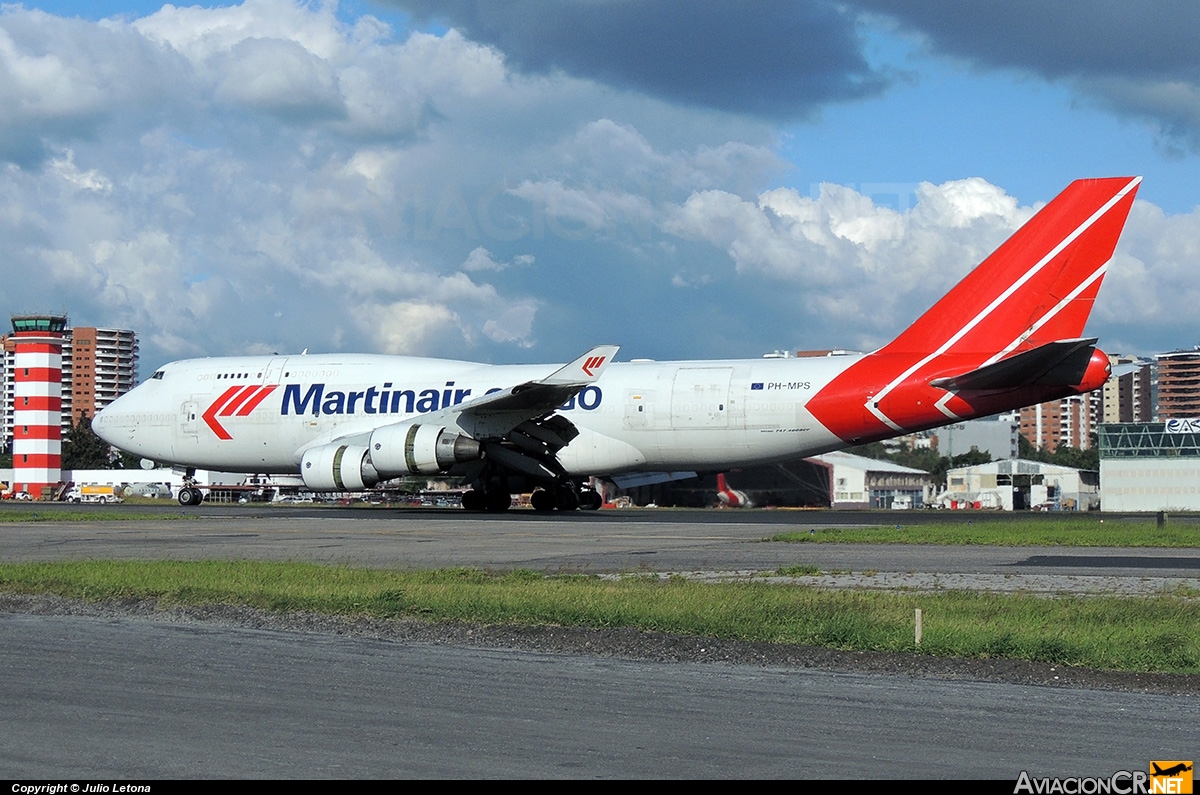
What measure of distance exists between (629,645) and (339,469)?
24634 mm

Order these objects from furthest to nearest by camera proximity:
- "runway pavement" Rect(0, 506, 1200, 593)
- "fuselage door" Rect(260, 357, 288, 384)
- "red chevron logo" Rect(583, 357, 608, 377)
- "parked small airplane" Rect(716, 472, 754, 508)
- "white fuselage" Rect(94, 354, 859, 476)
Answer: "parked small airplane" Rect(716, 472, 754, 508)
"fuselage door" Rect(260, 357, 288, 384)
"white fuselage" Rect(94, 354, 859, 476)
"red chevron logo" Rect(583, 357, 608, 377)
"runway pavement" Rect(0, 506, 1200, 593)

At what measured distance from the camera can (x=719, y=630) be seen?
11758 millimetres

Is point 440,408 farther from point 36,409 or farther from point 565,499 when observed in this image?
point 36,409

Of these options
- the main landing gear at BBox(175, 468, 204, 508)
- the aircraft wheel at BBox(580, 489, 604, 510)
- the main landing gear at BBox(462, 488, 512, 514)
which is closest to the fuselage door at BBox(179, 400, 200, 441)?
the main landing gear at BBox(175, 468, 204, 508)

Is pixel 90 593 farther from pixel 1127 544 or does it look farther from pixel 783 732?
pixel 1127 544

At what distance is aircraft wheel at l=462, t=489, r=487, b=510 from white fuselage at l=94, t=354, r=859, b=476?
2.73 metres

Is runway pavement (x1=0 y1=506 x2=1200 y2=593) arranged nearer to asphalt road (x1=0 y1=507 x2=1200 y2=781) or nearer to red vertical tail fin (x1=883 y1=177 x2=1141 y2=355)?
red vertical tail fin (x1=883 y1=177 x2=1141 y2=355)

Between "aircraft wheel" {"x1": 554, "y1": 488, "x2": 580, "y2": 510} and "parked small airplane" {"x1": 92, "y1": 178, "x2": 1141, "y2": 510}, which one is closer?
"parked small airplane" {"x1": 92, "y1": 178, "x2": 1141, "y2": 510}

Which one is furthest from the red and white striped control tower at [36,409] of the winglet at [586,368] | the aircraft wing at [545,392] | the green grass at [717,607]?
the green grass at [717,607]

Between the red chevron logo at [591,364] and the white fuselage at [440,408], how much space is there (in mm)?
3054

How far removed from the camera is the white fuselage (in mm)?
34062

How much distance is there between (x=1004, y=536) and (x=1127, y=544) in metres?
2.49

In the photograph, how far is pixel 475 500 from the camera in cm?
3781

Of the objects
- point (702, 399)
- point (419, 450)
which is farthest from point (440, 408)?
point (702, 399)
